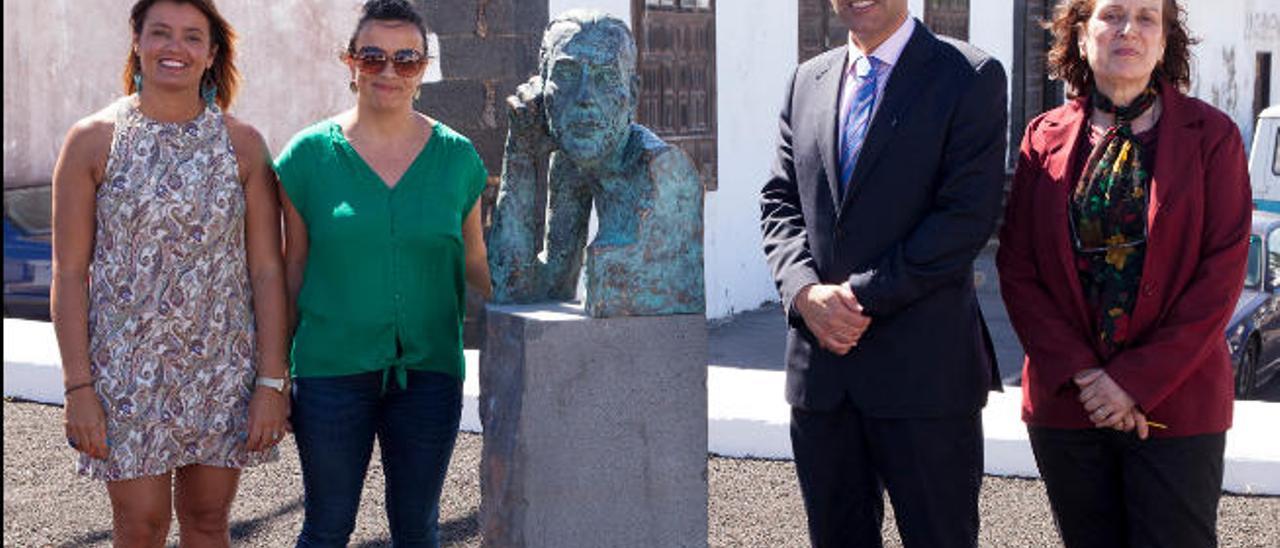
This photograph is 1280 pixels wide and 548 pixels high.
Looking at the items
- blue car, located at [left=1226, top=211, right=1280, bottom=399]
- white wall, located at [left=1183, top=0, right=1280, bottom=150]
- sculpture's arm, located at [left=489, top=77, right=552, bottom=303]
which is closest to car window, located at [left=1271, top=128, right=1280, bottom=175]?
blue car, located at [left=1226, top=211, right=1280, bottom=399]

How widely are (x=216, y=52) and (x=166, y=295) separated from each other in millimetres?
585

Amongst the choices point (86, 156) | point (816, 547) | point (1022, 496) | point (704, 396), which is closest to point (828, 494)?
point (816, 547)

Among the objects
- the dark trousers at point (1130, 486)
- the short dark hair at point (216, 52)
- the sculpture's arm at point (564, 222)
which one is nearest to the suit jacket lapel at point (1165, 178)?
the dark trousers at point (1130, 486)

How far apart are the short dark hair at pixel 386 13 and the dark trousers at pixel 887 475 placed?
4.08 ft

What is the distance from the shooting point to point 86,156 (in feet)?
12.0

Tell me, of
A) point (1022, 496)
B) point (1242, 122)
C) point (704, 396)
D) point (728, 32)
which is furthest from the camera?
point (1242, 122)

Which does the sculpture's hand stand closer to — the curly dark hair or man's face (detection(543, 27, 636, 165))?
man's face (detection(543, 27, 636, 165))

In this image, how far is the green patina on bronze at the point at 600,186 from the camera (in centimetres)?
386

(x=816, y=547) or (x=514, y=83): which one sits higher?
(x=514, y=83)

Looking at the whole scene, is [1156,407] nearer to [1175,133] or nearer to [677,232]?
[1175,133]

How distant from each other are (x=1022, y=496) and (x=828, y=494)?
2276 mm

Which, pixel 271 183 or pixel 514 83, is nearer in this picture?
pixel 271 183

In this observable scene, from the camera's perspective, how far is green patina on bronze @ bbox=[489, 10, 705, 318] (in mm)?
3859

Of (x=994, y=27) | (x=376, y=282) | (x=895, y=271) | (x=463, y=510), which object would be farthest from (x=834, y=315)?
(x=994, y=27)
